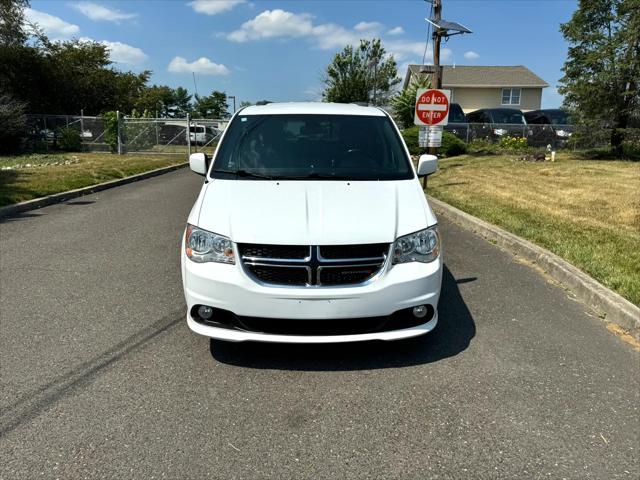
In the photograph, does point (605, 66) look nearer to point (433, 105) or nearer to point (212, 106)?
point (433, 105)

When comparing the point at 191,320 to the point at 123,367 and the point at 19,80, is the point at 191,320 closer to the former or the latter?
the point at 123,367

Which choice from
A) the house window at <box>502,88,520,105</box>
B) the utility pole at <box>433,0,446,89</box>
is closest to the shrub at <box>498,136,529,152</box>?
the utility pole at <box>433,0,446,89</box>

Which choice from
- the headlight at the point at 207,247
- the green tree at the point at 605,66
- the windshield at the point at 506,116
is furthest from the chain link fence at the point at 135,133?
the headlight at the point at 207,247

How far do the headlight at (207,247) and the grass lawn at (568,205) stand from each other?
3.59 m

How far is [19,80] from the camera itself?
2948 centimetres

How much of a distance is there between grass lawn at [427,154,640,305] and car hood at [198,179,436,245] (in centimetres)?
243

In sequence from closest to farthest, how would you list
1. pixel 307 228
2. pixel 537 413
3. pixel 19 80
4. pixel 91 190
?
1. pixel 537 413
2. pixel 307 228
3. pixel 91 190
4. pixel 19 80

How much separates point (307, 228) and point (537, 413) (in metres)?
1.78

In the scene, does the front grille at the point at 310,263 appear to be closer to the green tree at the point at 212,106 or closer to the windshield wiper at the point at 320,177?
the windshield wiper at the point at 320,177

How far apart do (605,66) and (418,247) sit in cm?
1808

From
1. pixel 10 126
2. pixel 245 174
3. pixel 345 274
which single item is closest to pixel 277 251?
pixel 345 274

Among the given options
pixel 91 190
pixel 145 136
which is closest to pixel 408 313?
pixel 91 190

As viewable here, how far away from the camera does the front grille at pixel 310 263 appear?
10.7 ft

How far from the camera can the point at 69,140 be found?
2442 centimetres
